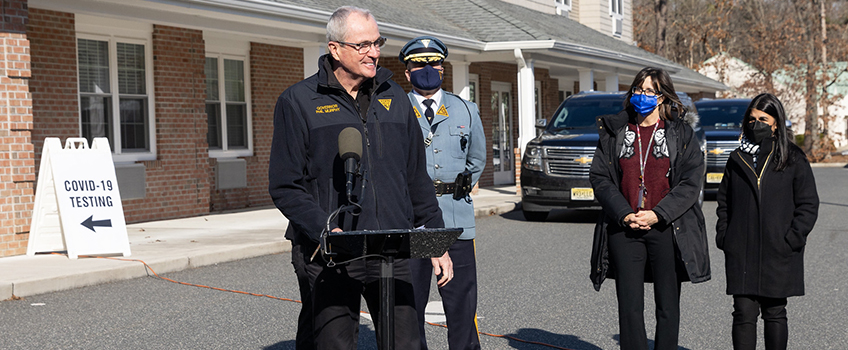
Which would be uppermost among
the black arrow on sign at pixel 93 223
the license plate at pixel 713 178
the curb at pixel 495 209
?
the license plate at pixel 713 178

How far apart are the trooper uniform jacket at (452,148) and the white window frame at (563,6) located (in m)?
24.2

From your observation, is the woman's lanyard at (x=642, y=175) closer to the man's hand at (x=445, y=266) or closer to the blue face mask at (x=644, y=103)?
the blue face mask at (x=644, y=103)

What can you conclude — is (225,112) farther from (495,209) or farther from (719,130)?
(719,130)

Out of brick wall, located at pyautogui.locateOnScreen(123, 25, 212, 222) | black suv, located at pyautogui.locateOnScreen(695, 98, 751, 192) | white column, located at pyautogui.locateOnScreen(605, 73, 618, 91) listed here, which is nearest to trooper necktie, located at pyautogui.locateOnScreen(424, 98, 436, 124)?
brick wall, located at pyautogui.locateOnScreen(123, 25, 212, 222)

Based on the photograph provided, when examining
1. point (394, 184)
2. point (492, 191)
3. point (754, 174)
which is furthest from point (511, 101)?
point (394, 184)

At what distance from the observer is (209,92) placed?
1587 centimetres

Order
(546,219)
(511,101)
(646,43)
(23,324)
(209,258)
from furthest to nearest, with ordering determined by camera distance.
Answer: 1. (646,43)
2. (511,101)
3. (546,219)
4. (209,258)
5. (23,324)

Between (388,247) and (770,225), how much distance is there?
2.61 meters

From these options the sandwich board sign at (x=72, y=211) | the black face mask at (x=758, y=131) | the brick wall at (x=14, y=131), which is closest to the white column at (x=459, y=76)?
the sandwich board sign at (x=72, y=211)

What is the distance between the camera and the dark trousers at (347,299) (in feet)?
11.6

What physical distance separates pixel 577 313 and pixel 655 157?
2.59 meters

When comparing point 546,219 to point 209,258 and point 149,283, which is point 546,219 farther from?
point 149,283

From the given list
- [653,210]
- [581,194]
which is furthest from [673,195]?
[581,194]

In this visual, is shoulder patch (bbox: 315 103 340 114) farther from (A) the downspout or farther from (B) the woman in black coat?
(A) the downspout
